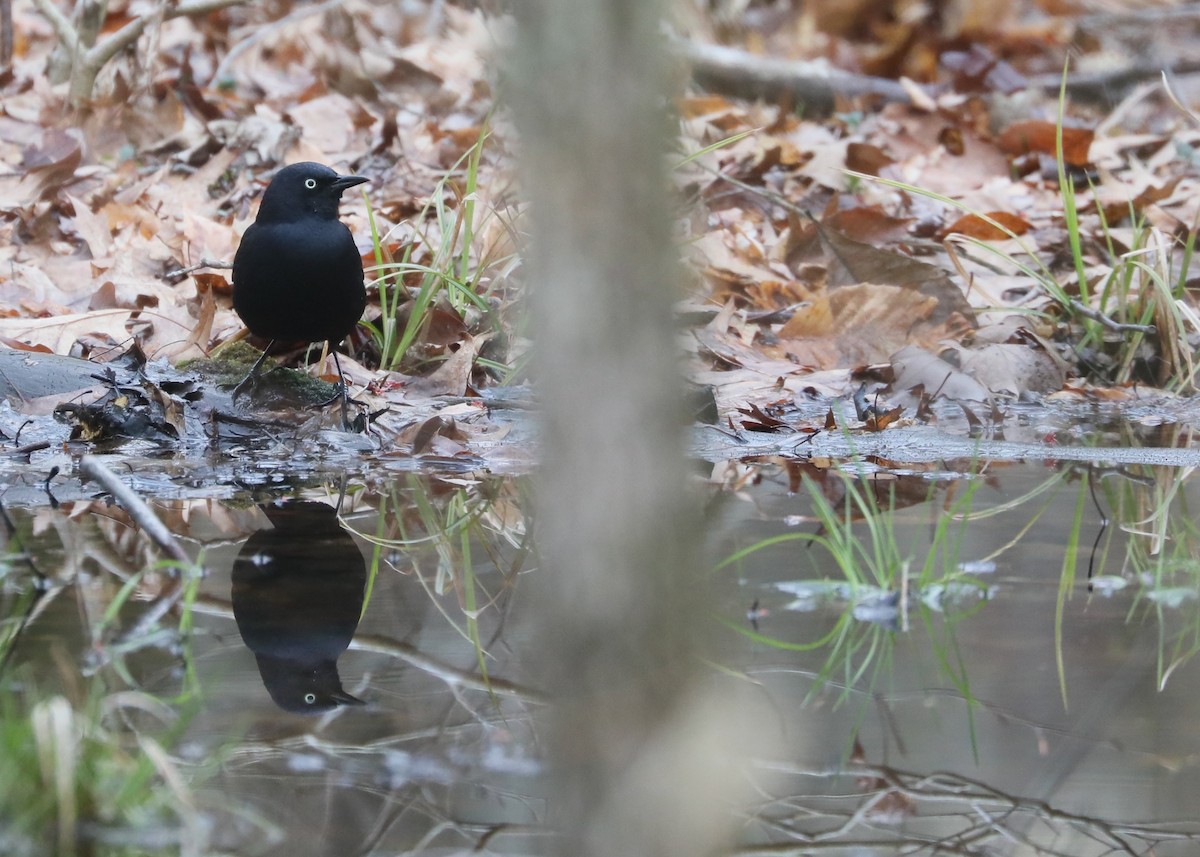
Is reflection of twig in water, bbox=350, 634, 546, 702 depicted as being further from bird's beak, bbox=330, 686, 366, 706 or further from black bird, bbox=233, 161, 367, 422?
black bird, bbox=233, 161, 367, 422

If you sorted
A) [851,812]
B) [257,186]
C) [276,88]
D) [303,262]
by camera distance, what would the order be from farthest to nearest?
[276,88] < [257,186] < [303,262] < [851,812]

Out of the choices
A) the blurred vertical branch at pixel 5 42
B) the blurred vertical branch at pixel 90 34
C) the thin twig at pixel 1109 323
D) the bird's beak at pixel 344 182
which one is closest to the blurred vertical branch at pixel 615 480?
the bird's beak at pixel 344 182

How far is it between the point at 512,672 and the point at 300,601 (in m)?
0.48

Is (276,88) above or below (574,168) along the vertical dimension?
below

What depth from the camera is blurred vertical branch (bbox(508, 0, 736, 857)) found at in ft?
3.76

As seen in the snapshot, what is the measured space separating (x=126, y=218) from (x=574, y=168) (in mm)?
4466

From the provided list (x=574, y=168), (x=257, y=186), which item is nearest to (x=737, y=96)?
(x=257, y=186)

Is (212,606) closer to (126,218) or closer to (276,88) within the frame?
(126,218)

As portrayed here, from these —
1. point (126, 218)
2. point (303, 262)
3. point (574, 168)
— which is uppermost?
point (574, 168)

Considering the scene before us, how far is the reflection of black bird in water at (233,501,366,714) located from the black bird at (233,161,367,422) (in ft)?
3.59

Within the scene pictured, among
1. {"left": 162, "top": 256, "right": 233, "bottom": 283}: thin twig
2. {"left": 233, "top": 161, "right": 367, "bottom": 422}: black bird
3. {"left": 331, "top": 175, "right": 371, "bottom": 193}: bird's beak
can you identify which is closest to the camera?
{"left": 233, "top": 161, "right": 367, "bottom": 422}: black bird

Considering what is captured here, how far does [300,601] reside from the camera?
236 cm

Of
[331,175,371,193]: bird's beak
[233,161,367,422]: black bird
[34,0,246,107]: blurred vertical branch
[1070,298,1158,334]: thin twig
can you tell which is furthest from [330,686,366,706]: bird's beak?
[34,0,246,107]: blurred vertical branch

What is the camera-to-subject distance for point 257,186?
5637 millimetres
